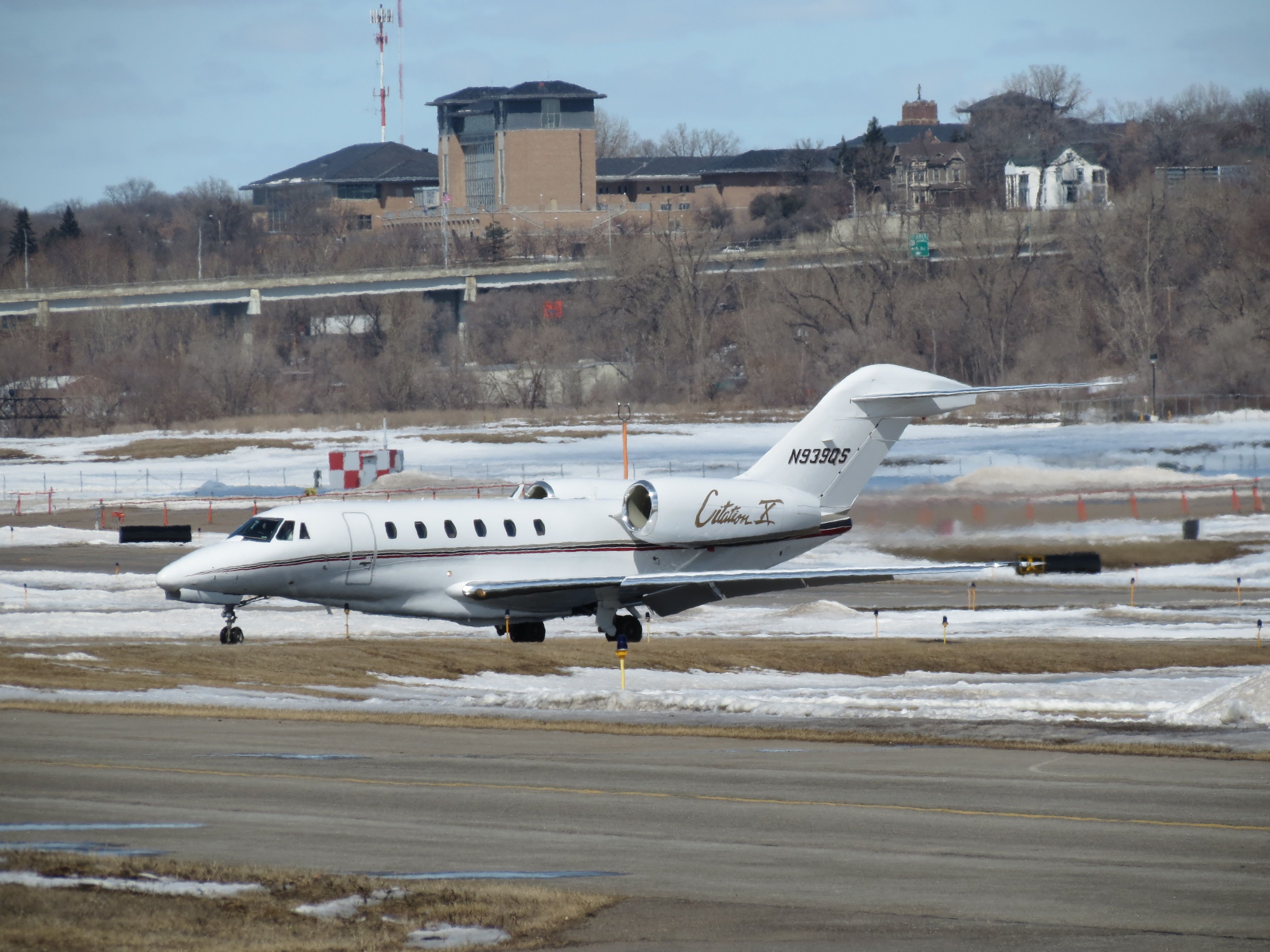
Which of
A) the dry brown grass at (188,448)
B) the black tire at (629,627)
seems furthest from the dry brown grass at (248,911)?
the dry brown grass at (188,448)

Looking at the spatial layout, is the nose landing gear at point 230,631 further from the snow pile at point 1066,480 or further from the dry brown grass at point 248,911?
the snow pile at point 1066,480

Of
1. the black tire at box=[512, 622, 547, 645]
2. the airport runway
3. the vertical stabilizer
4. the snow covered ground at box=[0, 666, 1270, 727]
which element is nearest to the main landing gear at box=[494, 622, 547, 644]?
the black tire at box=[512, 622, 547, 645]

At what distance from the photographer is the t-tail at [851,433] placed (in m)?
31.0

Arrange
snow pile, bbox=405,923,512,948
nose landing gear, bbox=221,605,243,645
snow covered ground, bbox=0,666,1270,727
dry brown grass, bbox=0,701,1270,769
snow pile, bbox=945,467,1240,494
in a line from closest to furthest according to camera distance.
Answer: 1. snow pile, bbox=405,923,512,948
2. dry brown grass, bbox=0,701,1270,769
3. snow covered ground, bbox=0,666,1270,727
4. nose landing gear, bbox=221,605,243,645
5. snow pile, bbox=945,467,1240,494

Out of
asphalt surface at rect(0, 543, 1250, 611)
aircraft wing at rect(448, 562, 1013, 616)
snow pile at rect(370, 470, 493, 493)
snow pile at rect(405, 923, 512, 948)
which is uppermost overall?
snow pile at rect(405, 923, 512, 948)

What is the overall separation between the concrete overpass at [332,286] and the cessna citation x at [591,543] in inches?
3553

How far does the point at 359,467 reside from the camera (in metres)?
61.2

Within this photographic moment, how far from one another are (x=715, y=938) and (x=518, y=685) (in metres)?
14.8

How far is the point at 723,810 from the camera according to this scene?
13633 mm

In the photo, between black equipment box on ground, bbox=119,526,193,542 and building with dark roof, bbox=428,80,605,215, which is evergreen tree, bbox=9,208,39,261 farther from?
black equipment box on ground, bbox=119,526,193,542

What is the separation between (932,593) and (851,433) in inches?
382

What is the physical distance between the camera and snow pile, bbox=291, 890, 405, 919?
391 inches

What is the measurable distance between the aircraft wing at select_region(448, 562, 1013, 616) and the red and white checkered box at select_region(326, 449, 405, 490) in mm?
33351

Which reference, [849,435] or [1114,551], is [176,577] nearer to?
[849,435]
